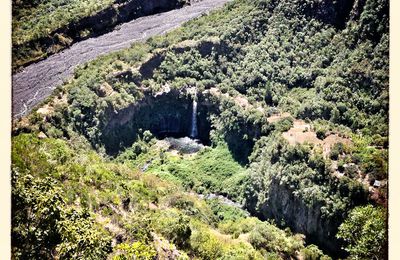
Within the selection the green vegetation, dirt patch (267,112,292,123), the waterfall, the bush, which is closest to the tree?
the green vegetation

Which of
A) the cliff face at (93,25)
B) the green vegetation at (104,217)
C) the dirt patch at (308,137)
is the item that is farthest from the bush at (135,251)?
the cliff face at (93,25)

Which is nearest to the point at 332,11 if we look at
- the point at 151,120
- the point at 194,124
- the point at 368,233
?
the point at 194,124

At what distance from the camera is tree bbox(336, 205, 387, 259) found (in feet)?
70.0

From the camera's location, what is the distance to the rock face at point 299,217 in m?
31.3

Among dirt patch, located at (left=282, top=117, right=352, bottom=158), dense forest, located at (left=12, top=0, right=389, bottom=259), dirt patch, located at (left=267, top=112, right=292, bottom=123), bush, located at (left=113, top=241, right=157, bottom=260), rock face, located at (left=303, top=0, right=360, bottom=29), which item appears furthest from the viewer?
rock face, located at (left=303, top=0, right=360, bottom=29)

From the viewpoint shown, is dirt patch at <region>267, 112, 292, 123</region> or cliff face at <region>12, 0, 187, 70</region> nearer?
dirt patch at <region>267, 112, 292, 123</region>

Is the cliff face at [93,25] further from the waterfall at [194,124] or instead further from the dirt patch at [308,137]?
the dirt patch at [308,137]

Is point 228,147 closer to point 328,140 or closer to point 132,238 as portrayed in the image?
point 328,140

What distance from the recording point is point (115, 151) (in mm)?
40000

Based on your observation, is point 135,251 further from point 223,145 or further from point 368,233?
point 223,145

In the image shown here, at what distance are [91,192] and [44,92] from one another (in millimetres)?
16728

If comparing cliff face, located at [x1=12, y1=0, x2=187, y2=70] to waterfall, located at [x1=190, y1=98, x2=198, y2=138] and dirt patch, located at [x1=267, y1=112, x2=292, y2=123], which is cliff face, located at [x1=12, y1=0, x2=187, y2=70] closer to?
waterfall, located at [x1=190, y1=98, x2=198, y2=138]

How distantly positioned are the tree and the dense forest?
0.28 ft

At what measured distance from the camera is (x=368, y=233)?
73.9 feet
